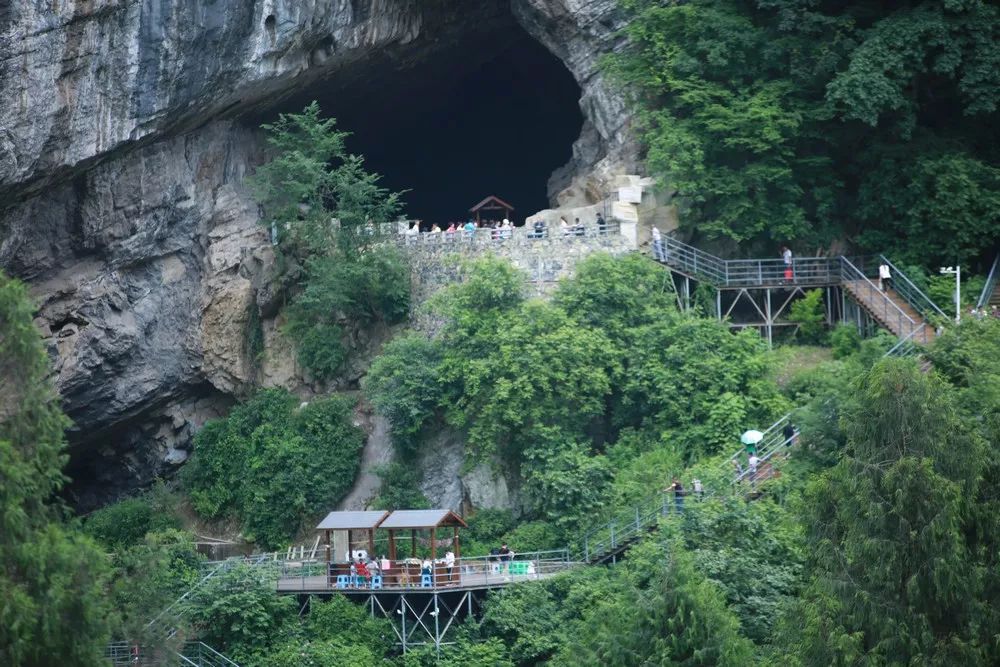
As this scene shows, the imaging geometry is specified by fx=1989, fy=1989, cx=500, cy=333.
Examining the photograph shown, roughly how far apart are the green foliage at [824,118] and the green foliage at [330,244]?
5.62 m

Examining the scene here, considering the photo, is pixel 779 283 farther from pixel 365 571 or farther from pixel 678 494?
pixel 365 571

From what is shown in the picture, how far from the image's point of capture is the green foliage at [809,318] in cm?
3869

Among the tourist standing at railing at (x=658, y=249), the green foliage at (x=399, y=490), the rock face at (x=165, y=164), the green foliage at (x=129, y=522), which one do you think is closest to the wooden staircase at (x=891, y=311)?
the tourist standing at railing at (x=658, y=249)

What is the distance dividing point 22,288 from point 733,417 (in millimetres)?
13214

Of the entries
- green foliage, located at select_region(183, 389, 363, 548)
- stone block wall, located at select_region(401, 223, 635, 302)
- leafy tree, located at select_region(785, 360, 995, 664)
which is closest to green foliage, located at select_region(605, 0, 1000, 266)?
stone block wall, located at select_region(401, 223, 635, 302)

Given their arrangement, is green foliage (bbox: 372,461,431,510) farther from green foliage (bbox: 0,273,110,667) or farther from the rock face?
green foliage (bbox: 0,273,110,667)

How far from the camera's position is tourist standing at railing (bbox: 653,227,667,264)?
38531 mm

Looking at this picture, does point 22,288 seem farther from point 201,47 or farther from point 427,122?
point 427,122

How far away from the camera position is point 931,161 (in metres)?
38.2

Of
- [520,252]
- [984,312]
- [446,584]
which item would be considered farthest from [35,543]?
[984,312]

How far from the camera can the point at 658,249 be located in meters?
38.6

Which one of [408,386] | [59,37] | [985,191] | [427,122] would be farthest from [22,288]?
[427,122]

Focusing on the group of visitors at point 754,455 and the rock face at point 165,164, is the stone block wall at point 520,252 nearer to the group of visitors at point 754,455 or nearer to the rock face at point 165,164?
the rock face at point 165,164

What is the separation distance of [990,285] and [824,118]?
4515 mm
